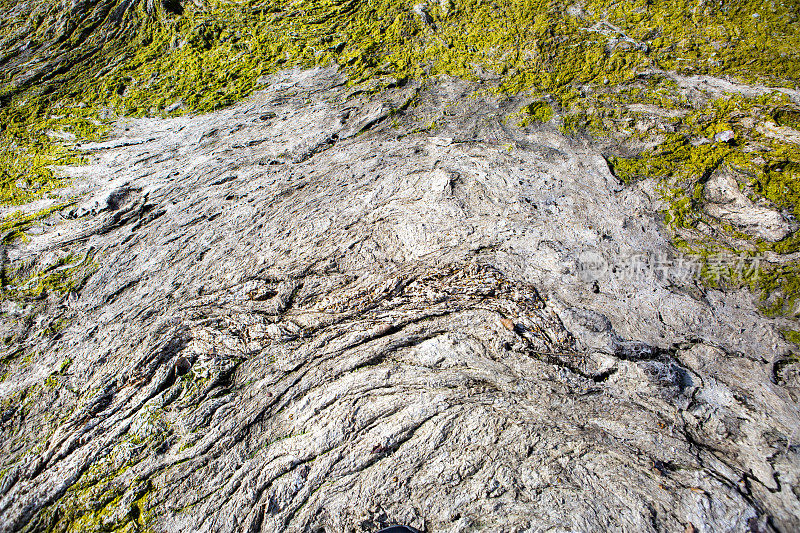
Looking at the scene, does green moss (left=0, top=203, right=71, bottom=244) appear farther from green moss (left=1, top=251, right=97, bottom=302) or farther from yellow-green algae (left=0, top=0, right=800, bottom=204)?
green moss (left=1, top=251, right=97, bottom=302)

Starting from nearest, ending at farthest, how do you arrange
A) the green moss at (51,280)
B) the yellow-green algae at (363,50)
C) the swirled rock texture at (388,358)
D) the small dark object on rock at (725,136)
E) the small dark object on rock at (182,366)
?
1. the swirled rock texture at (388,358)
2. the small dark object on rock at (182,366)
3. the green moss at (51,280)
4. the small dark object on rock at (725,136)
5. the yellow-green algae at (363,50)

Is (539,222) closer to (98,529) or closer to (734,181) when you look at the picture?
(734,181)

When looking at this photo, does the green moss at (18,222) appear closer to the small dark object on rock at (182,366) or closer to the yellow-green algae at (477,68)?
the yellow-green algae at (477,68)

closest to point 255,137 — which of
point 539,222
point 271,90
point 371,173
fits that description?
point 271,90

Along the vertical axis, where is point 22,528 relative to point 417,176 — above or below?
below

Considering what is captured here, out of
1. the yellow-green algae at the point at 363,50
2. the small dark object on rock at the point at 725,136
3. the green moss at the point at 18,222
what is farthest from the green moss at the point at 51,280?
the small dark object on rock at the point at 725,136

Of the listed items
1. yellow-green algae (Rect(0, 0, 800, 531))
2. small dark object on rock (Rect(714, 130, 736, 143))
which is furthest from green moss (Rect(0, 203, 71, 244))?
small dark object on rock (Rect(714, 130, 736, 143))
